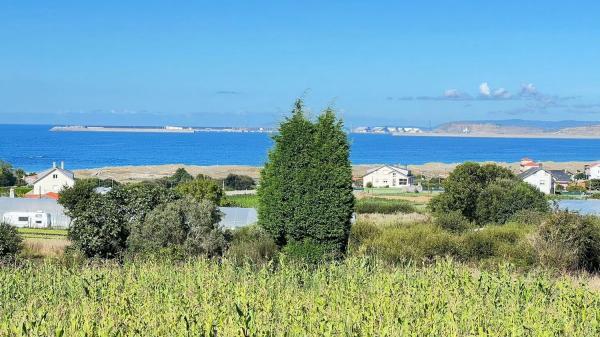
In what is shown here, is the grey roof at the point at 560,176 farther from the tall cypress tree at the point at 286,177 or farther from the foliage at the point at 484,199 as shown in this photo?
the tall cypress tree at the point at 286,177

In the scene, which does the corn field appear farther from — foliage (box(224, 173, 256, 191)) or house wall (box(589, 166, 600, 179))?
house wall (box(589, 166, 600, 179))

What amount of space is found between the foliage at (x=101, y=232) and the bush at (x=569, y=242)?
1056 centimetres

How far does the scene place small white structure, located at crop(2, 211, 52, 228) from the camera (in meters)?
34.6

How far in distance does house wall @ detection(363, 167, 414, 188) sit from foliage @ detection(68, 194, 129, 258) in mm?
55756

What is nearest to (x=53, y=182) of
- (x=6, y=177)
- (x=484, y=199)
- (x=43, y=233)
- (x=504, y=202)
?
(x=6, y=177)

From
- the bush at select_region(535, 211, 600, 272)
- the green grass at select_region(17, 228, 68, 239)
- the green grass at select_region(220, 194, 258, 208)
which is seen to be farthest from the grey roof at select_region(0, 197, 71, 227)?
the bush at select_region(535, 211, 600, 272)

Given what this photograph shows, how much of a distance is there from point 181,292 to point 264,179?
1017cm

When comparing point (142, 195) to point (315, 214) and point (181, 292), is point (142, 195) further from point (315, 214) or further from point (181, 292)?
point (181, 292)

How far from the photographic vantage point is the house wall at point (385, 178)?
74.1 meters

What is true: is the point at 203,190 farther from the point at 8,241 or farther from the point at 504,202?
the point at 8,241

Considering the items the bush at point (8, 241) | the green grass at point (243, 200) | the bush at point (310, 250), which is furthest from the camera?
the green grass at point (243, 200)

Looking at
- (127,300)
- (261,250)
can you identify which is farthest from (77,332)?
(261,250)

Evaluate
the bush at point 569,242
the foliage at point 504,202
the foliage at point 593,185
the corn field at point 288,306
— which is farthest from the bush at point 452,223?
the foliage at point 593,185

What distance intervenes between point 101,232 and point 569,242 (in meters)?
11.8
